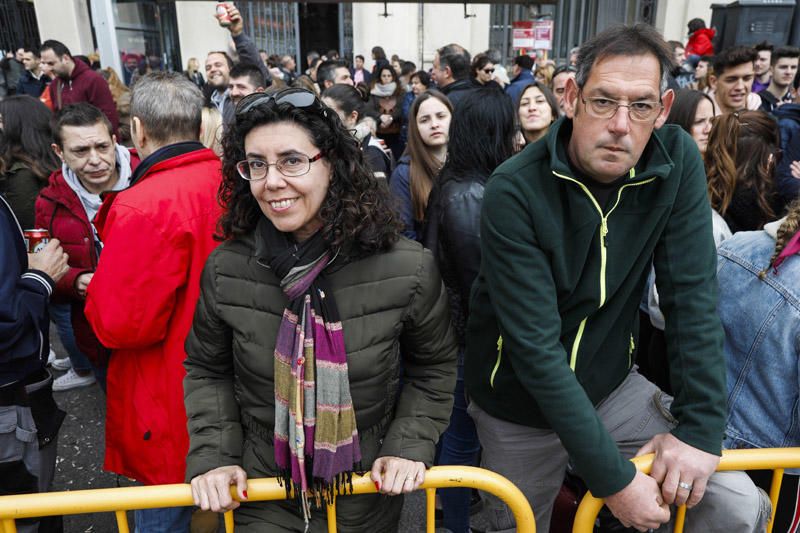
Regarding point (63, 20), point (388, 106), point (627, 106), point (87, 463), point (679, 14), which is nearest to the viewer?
point (627, 106)

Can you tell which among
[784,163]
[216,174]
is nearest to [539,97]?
[784,163]

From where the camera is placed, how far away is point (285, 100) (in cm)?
162

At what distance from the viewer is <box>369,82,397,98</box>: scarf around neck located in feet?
28.5

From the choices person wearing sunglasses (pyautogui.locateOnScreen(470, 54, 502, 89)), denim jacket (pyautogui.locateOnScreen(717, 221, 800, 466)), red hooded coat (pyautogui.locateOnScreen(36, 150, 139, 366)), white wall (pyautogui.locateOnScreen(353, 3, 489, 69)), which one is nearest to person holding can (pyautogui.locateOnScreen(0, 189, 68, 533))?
red hooded coat (pyautogui.locateOnScreen(36, 150, 139, 366))

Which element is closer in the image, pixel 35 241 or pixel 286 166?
pixel 286 166

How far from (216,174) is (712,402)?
184 cm

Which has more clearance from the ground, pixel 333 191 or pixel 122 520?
pixel 333 191

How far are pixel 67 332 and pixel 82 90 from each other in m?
4.38

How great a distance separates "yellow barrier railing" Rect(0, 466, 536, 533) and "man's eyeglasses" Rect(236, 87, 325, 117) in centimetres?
105

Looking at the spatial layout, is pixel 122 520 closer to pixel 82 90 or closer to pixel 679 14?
pixel 82 90

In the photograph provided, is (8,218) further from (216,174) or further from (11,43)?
(11,43)

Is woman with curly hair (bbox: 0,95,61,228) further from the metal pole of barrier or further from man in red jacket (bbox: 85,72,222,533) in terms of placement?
the metal pole of barrier

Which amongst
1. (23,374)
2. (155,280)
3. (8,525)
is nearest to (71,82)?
(23,374)

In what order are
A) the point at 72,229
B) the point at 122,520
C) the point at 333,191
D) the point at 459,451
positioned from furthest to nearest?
the point at 72,229 < the point at 459,451 < the point at 333,191 < the point at 122,520
